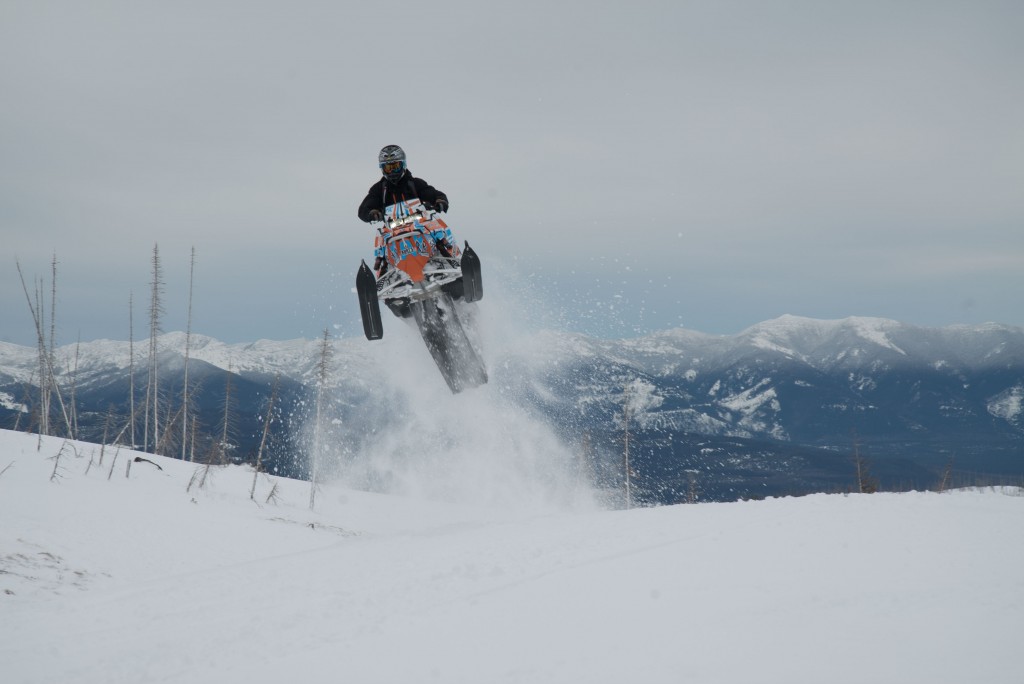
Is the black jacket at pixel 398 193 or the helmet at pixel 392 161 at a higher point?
the helmet at pixel 392 161

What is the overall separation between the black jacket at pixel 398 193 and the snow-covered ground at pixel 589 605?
6678mm

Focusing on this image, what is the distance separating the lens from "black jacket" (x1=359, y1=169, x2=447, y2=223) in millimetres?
13734

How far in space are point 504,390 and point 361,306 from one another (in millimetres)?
9312

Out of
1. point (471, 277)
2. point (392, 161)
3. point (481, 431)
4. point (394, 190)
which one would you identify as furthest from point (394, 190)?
point (481, 431)

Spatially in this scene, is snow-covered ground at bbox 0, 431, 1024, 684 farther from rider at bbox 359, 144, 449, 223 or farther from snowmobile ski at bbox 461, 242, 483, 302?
rider at bbox 359, 144, 449, 223

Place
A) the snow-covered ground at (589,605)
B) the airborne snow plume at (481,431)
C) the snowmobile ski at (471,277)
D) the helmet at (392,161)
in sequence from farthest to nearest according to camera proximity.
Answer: the airborne snow plume at (481,431)
the snowmobile ski at (471,277)
the helmet at (392,161)
the snow-covered ground at (589,605)

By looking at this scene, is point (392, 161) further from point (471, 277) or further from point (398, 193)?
point (471, 277)

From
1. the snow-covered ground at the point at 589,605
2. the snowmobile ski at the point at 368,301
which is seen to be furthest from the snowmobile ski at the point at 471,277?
the snow-covered ground at the point at 589,605

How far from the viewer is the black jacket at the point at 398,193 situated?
13734 mm

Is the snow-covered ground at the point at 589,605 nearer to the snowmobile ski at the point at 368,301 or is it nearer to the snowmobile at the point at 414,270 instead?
the snowmobile ski at the point at 368,301

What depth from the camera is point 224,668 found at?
7.04m

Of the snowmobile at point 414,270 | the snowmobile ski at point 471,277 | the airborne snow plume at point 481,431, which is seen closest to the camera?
the snowmobile at point 414,270

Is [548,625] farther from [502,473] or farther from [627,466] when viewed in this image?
[502,473]

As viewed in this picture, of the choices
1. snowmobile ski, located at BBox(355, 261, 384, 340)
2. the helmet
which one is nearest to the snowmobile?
snowmobile ski, located at BBox(355, 261, 384, 340)
